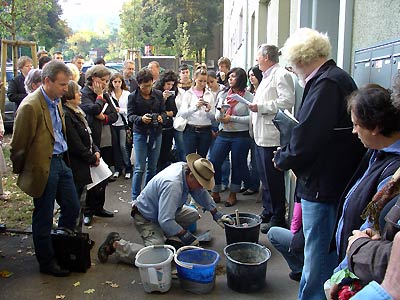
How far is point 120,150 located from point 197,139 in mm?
Answer: 1650

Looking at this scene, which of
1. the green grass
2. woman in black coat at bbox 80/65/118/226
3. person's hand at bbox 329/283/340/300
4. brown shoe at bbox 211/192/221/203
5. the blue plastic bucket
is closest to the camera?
person's hand at bbox 329/283/340/300

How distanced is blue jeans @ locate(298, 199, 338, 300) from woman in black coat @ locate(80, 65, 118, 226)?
3347 millimetres

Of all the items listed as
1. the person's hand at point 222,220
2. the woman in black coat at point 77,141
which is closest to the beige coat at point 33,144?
the woman in black coat at point 77,141

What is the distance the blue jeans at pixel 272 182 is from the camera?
5.09 meters

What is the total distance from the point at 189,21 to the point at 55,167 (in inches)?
1323

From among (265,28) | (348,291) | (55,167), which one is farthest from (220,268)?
(265,28)

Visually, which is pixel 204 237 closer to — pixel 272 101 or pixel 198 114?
pixel 272 101

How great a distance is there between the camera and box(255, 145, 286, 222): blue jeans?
5094 mm

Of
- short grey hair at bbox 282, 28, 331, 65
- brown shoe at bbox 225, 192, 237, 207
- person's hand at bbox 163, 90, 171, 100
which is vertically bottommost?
brown shoe at bbox 225, 192, 237, 207

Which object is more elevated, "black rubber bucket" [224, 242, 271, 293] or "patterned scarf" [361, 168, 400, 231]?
"patterned scarf" [361, 168, 400, 231]

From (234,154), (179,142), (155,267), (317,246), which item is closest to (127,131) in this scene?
(179,142)

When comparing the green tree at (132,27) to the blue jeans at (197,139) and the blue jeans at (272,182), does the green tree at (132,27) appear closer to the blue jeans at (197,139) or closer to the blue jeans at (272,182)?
the blue jeans at (197,139)

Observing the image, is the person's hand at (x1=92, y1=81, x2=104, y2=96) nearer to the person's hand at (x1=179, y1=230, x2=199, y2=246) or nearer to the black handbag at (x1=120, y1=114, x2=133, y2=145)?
the black handbag at (x1=120, y1=114, x2=133, y2=145)

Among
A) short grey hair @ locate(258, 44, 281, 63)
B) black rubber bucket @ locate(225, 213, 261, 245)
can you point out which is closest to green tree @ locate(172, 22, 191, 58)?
short grey hair @ locate(258, 44, 281, 63)
